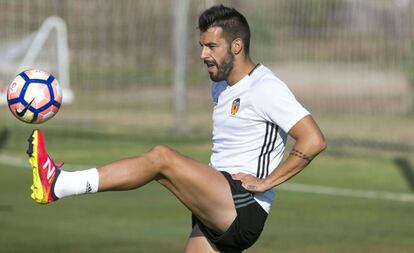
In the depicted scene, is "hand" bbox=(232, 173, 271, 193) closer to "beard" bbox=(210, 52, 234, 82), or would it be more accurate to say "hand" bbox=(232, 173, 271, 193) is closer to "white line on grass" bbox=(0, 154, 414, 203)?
"beard" bbox=(210, 52, 234, 82)

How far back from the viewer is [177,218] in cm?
1530

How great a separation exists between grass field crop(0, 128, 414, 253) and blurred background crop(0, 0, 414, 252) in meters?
0.09

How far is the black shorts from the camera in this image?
8836mm

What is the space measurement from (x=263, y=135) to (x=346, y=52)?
14.5 m

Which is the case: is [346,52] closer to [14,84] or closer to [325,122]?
[325,122]

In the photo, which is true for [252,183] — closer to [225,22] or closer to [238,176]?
[238,176]

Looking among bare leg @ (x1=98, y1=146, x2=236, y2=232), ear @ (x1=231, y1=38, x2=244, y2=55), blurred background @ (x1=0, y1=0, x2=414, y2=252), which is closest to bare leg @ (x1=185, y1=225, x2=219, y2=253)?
bare leg @ (x1=98, y1=146, x2=236, y2=232)

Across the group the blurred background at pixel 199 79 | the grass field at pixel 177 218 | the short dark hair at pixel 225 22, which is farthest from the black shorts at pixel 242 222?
the blurred background at pixel 199 79

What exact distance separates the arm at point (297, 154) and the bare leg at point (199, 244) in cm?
58

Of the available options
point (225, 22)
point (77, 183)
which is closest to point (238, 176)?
point (225, 22)

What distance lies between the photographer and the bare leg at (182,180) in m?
8.33

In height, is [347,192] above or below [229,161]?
below

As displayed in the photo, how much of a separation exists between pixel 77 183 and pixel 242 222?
1.33 m

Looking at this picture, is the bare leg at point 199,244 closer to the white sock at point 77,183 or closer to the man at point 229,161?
the man at point 229,161
